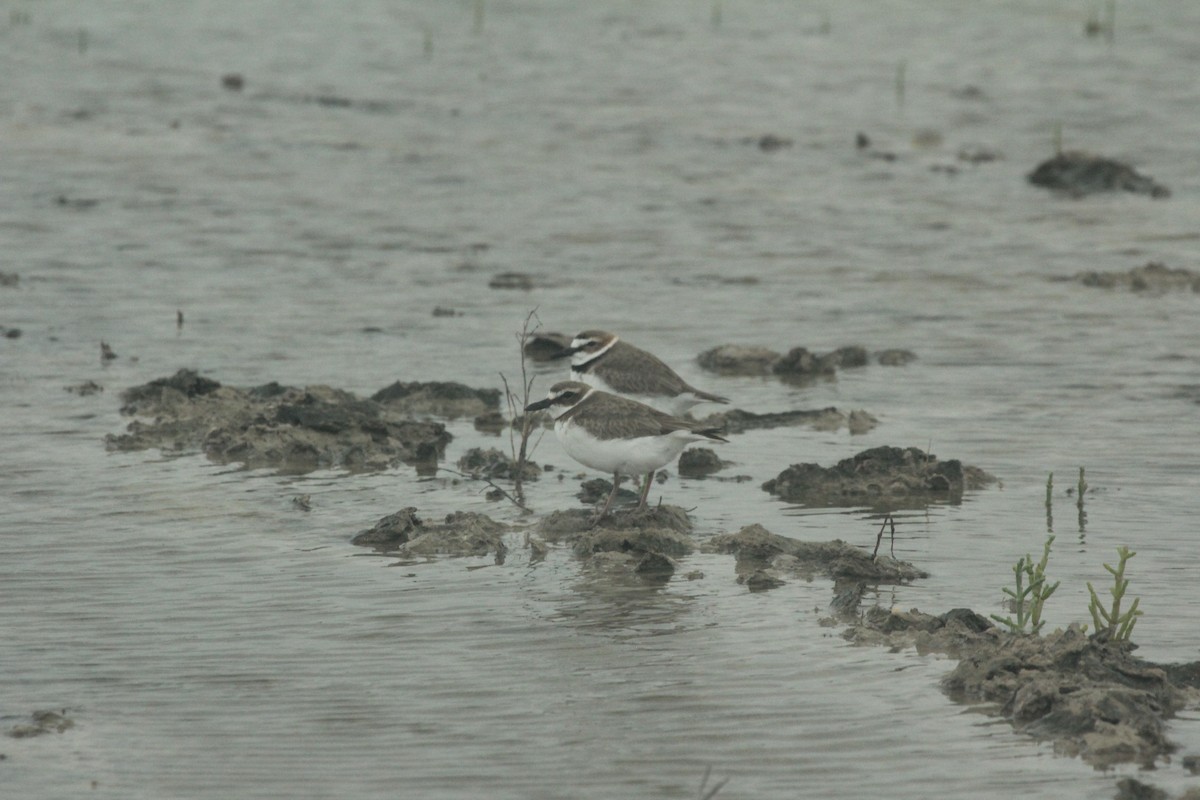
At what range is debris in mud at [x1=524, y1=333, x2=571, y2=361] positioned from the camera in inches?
611

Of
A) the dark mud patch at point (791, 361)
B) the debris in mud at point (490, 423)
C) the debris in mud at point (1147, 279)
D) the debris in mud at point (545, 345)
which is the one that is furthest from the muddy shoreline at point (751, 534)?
the debris in mud at point (1147, 279)

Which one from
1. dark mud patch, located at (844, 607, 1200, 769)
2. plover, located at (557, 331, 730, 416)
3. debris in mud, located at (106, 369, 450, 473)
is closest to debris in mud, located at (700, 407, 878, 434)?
plover, located at (557, 331, 730, 416)

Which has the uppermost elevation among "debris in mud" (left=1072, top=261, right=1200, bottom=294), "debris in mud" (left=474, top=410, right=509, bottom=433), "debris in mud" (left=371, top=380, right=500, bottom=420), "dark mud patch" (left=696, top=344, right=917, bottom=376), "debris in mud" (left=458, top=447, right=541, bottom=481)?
"debris in mud" (left=1072, top=261, right=1200, bottom=294)

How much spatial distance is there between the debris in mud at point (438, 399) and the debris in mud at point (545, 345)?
6.07 ft

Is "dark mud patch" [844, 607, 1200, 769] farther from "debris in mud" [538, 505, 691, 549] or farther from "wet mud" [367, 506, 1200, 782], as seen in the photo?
"debris in mud" [538, 505, 691, 549]

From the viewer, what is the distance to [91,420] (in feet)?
42.6

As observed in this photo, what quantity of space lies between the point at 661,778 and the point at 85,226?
15.1m

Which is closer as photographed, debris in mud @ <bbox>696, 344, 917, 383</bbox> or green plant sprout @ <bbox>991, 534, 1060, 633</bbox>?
green plant sprout @ <bbox>991, 534, 1060, 633</bbox>

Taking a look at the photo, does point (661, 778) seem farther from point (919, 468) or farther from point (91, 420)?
point (91, 420)

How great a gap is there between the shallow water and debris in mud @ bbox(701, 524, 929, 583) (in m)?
0.31

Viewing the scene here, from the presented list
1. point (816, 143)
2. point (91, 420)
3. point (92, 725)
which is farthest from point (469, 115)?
point (92, 725)

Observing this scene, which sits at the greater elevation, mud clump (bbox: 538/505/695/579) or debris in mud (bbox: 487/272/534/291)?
debris in mud (bbox: 487/272/534/291)

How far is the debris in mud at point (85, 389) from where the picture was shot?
1368cm

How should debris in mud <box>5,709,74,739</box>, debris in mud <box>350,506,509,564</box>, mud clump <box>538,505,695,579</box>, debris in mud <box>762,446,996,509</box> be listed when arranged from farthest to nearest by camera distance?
debris in mud <box>762,446,996,509</box>, debris in mud <box>350,506,509,564</box>, mud clump <box>538,505,695,579</box>, debris in mud <box>5,709,74,739</box>
